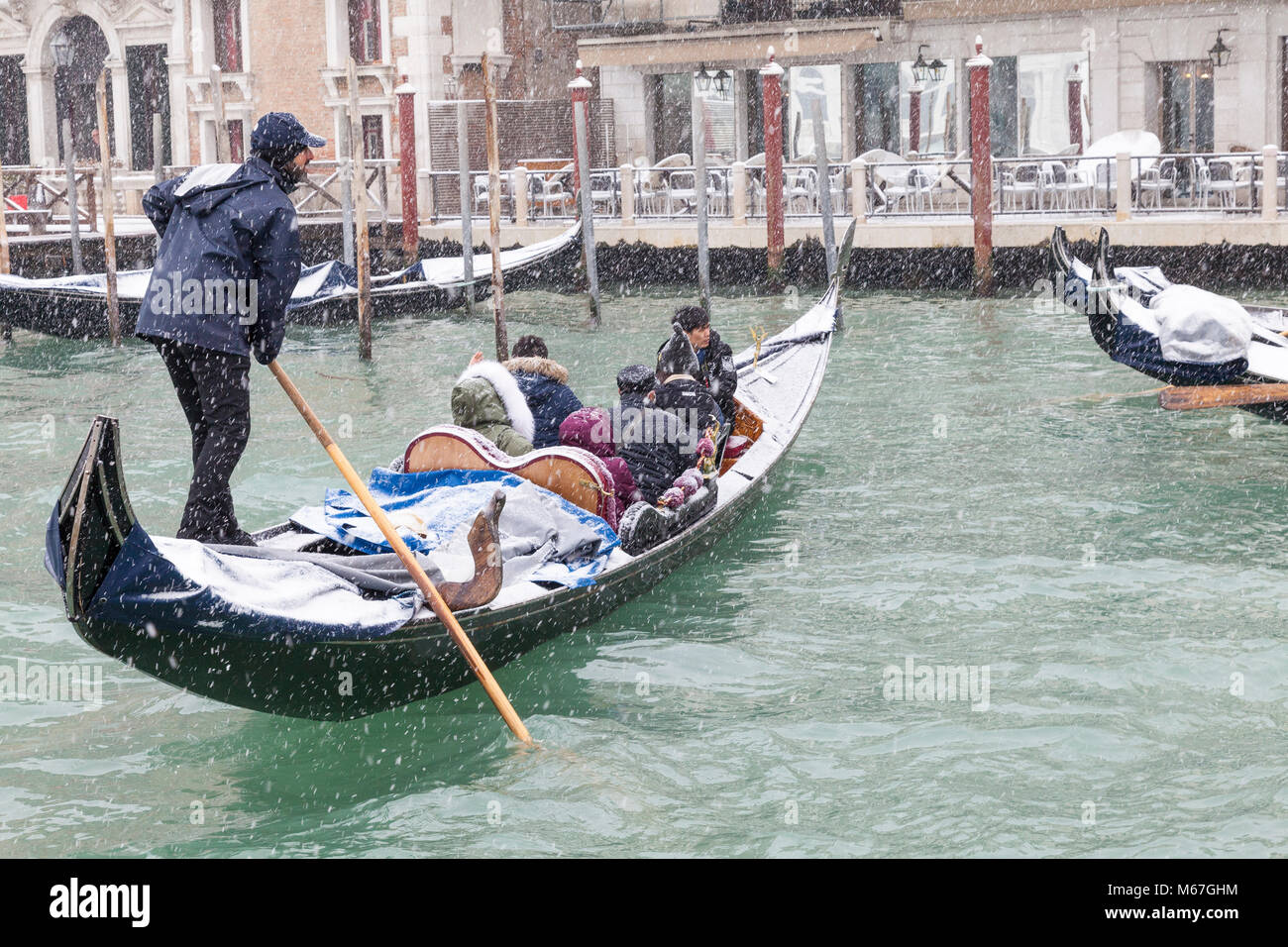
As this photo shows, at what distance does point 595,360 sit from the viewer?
13.1m

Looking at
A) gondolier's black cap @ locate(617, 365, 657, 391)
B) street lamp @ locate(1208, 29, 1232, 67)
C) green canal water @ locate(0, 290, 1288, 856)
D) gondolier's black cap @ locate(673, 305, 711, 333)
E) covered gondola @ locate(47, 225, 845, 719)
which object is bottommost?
green canal water @ locate(0, 290, 1288, 856)

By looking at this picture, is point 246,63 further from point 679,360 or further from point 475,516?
point 475,516

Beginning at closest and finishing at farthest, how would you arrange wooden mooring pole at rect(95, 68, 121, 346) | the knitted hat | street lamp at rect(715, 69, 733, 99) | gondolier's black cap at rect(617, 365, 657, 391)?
gondolier's black cap at rect(617, 365, 657, 391), the knitted hat, wooden mooring pole at rect(95, 68, 121, 346), street lamp at rect(715, 69, 733, 99)

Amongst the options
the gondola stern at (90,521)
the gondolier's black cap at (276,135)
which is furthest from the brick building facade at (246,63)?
the gondola stern at (90,521)

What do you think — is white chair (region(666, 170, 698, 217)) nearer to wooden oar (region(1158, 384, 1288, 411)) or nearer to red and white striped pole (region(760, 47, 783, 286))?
red and white striped pole (region(760, 47, 783, 286))

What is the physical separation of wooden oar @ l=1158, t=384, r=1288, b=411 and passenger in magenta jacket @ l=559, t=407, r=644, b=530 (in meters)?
3.40

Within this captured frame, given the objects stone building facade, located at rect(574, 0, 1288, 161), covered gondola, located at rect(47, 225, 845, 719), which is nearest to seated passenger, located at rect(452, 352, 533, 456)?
covered gondola, located at rect(47, 225, 845, 719)

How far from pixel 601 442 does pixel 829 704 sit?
1321mm

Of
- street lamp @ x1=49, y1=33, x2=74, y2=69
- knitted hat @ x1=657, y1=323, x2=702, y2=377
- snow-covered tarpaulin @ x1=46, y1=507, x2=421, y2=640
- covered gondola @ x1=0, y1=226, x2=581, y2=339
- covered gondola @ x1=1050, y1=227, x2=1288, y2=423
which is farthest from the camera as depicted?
street lamp @ x1=49, y1=33, x2=74, y2=69

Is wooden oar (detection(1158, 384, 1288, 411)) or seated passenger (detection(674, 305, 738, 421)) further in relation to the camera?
wooden oar (detection(1158, 384, 1288, 411))

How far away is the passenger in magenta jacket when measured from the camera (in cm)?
589

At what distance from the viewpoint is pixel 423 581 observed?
4.58 m

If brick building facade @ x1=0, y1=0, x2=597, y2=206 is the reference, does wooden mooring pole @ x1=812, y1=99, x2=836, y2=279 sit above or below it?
below
